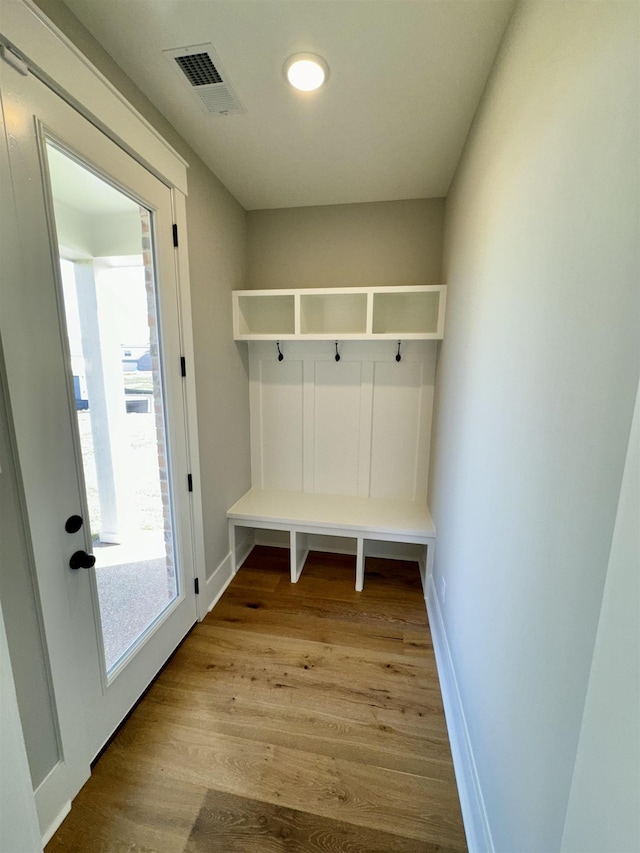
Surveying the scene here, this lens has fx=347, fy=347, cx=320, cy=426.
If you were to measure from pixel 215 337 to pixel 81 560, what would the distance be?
1.42m

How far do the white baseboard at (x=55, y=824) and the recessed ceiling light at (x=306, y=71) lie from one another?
286 centimetres

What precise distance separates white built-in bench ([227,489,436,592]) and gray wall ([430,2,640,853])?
2.99 feet

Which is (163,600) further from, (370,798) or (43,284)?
(43,284)

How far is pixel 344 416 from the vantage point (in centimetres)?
275

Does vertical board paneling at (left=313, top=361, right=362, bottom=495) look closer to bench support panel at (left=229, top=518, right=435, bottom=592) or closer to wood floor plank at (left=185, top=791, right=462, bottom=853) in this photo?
bench support panel at (left=229, top=518, right=435, bottom=592)

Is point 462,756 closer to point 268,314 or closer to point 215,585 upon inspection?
point 215,585

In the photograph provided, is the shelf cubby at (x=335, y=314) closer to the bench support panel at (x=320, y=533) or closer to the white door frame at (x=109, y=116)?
the white door frame at (x=109, y=116)

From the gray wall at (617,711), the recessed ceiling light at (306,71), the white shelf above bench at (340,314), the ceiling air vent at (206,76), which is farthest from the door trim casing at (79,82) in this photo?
the gray wall at (617,711)

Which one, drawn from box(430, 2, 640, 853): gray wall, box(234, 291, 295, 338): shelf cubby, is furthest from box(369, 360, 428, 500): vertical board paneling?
box(430, 2, 640, 853): gray wall

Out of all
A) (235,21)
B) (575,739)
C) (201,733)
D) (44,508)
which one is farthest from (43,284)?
(201,733)

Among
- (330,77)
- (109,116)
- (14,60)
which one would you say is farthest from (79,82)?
(330,77)

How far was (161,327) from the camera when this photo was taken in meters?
1.68

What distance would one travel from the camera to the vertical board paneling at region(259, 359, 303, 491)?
9.05 feet

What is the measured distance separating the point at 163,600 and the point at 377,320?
2.24 m
